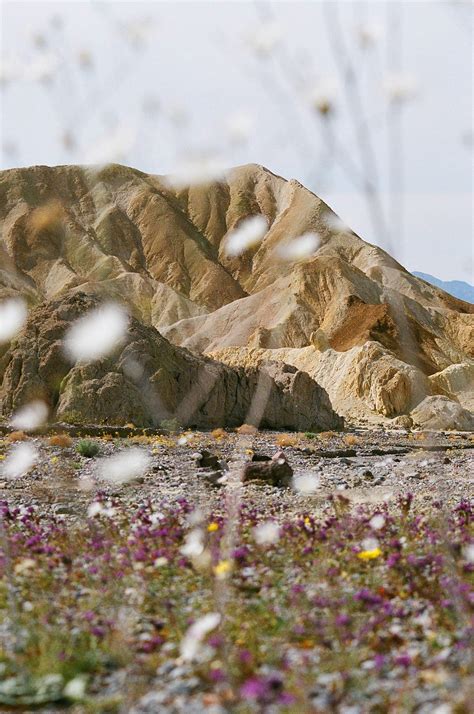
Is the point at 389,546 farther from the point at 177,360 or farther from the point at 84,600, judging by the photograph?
the point at 177,360

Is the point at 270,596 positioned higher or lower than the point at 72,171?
lower

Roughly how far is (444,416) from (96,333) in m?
21.1

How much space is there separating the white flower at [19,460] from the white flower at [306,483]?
15.4 feet

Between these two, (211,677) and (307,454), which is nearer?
(211,677)

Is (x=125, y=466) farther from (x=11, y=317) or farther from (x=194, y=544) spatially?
(x=11, y=317)

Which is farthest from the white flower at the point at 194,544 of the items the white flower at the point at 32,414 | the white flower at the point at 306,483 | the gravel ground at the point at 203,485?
the white flower at the point at 32,414

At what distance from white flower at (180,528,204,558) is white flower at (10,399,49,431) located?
19.6 meters

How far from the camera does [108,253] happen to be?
113 metres

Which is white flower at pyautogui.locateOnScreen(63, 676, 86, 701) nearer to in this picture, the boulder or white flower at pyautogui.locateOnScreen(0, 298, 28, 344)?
white flower at pyautogui.locateOnScreen(0, 298, 28, 344)

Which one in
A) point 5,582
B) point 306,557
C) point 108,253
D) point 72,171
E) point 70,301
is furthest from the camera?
point 72,171

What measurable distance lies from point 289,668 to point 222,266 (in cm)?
11516

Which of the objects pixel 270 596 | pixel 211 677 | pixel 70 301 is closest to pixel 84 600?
pixel 270 596

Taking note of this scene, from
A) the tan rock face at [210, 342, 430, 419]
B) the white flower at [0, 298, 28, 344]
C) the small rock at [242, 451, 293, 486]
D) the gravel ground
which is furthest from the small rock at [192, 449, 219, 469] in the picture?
the tan rock face at [210, 342, 430, 419]

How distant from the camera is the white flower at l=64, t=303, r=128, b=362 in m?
28.6
